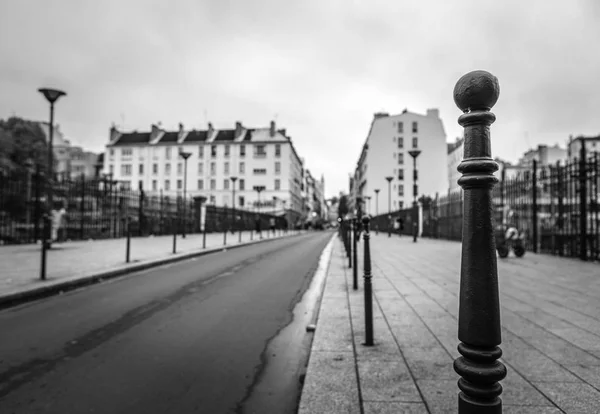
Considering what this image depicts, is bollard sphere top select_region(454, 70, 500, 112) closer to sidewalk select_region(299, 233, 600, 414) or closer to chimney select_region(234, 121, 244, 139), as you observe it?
sidewalk select_region(299, 233, 600, 414)

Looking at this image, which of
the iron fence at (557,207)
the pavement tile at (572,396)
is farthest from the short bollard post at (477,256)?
the iron fence at (557,207)

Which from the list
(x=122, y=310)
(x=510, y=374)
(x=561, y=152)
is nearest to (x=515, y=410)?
(x=510, y=374)

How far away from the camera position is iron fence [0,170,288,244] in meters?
15.6

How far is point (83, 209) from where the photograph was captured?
1892 cm

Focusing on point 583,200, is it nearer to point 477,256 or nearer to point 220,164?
point 477,256

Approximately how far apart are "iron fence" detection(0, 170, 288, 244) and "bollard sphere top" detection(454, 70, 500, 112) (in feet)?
36.7

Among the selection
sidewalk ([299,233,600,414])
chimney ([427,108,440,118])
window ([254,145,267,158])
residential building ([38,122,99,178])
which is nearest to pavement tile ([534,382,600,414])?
sidewalk ([299,233,600,414])

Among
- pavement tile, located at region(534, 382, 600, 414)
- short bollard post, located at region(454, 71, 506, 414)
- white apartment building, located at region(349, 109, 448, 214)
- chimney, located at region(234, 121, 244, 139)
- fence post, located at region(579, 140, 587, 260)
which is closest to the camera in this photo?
short bollard post, located at region(454, 71, 506, 414)

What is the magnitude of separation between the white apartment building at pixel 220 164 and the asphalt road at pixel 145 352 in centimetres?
6558

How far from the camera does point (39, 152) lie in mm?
38875

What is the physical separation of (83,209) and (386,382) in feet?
65.1

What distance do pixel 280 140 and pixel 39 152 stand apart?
4187 centimetres

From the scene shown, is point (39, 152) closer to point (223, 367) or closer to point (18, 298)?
point (18, 298)

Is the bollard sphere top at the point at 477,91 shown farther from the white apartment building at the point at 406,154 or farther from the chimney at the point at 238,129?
the chimney at the point at 238,129
